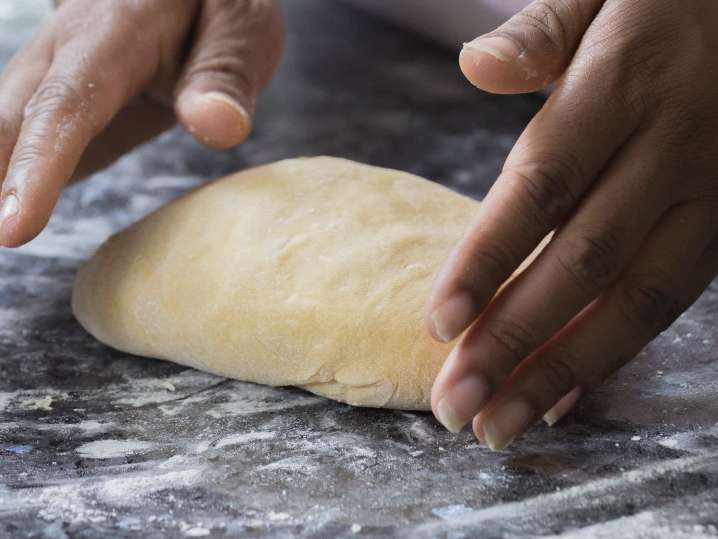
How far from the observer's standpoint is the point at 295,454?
3.76 feet

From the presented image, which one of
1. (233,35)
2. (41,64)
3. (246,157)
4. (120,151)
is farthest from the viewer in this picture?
(246,157)

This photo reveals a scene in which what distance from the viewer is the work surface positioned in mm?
1008

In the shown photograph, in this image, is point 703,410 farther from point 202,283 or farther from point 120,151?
point 120,151

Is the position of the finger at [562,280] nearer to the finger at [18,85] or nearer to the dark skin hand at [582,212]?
the dark skin hand at [582,212]

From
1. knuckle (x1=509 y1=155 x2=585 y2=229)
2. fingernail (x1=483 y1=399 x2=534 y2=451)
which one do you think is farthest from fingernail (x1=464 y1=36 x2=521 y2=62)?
fingernail (x1=483 y1=399 x2=534 y2=451)

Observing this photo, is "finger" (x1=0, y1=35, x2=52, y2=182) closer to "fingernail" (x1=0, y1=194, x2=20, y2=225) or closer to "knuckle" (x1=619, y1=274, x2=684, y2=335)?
"fingernail" (x1=0, y1=194, x2=20, y2=225)

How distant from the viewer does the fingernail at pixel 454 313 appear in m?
0.95

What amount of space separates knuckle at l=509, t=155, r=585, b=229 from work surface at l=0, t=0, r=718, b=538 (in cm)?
30

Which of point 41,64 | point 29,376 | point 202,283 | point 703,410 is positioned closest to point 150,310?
point 202,283

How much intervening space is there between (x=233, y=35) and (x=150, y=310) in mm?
628

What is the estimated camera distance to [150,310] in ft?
4.54

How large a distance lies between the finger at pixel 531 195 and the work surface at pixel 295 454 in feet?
0.68

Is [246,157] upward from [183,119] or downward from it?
downward

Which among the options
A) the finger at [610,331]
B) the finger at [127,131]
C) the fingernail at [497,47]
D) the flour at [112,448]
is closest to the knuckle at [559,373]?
the finger at [610,331]
